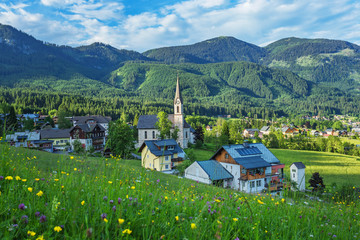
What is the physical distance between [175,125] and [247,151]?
39378 millimetres

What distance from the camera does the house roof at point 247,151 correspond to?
34.4m

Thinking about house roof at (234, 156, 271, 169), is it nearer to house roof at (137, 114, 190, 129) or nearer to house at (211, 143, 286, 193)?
house at (211, 143, 286, 193)

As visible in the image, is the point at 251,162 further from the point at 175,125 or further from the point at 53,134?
the point at 53,134

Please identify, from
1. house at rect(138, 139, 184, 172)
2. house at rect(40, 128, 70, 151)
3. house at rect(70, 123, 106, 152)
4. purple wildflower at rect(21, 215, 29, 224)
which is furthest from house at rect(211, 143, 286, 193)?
house at rect(40, 128, 70, 151)

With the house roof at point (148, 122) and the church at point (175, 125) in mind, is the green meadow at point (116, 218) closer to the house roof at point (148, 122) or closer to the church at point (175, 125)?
the church at point (175, 125)

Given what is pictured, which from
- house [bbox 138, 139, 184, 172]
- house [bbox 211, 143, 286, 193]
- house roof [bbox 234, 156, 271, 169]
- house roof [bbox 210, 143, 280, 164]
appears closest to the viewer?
house [bbox 211, 143, 286, 193]

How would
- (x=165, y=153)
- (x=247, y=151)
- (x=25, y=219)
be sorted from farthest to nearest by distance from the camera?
(x=165, y=153) < (x=247, y=151) < (x=25, y=219)

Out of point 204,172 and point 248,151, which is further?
point 248,151

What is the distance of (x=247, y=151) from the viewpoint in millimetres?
36281

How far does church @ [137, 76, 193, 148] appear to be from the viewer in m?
72.3

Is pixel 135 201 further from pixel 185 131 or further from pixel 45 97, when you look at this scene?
pixel 45 97

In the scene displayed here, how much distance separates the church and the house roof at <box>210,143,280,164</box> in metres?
35.4

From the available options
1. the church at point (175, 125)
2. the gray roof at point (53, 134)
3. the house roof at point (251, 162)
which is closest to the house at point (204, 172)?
the house roof at point (251, 162)

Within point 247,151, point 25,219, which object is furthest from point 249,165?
point 25,219
